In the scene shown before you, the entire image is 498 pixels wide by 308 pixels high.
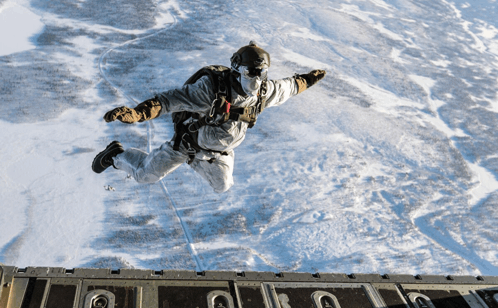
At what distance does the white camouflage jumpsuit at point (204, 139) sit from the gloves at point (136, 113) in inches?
6.8

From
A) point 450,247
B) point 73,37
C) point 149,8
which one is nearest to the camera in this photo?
point 450,247

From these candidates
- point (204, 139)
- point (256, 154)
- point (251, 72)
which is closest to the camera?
point (251, 72)

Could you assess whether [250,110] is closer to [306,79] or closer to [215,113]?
[215,113]

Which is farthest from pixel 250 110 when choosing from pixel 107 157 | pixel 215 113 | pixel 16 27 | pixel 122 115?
pixel 16 27

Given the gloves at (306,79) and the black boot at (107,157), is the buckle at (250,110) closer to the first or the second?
the gloves at (306,79)

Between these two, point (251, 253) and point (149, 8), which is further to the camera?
point (149, 8)

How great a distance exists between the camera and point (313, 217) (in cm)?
1303

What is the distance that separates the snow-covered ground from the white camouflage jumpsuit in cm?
499

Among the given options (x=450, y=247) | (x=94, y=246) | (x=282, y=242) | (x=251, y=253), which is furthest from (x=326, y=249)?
(x=94, y=246)

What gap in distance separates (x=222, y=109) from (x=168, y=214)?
7580mm

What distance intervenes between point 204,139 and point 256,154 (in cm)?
950

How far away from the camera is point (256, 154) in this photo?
1530cm

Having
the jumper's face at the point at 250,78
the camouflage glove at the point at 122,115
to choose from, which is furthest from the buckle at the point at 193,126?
the camouflage glove at the point at 122,115

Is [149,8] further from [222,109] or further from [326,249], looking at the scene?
[222,109]
